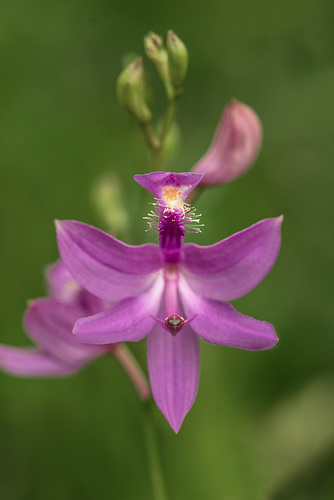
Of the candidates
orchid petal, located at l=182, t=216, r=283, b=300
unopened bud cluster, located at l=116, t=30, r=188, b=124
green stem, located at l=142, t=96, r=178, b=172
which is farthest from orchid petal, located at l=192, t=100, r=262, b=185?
orchid petal, located at l=182, t=216, r=283, b=300

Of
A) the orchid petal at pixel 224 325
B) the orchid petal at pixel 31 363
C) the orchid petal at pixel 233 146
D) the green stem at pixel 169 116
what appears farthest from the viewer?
the orchid petal at pixel 31 363

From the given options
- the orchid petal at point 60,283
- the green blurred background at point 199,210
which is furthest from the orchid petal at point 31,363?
the green blurred background at point 199,210

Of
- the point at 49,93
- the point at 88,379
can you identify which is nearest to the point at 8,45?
the point at 49,93

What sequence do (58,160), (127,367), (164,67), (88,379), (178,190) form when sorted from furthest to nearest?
(58,160) → (88,379) → (127,367) → (164,67) → (178,190)

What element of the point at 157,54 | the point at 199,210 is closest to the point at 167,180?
the point at 157,54

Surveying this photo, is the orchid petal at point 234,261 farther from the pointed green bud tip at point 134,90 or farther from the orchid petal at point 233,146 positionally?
the pointed green bud tip at point 134,90

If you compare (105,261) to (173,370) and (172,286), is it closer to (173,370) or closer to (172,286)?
(172,286)

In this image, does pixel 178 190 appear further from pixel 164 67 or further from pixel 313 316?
pixel 313 316
